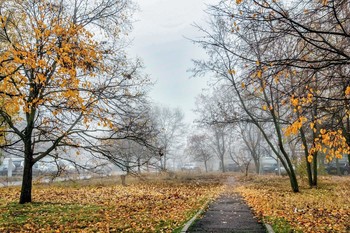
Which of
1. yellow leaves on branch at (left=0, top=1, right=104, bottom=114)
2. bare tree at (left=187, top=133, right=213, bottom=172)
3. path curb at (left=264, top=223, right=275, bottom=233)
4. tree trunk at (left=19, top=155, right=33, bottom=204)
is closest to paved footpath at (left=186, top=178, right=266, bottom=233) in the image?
path curb at (left=264, top=223, right=275, bottom=233)

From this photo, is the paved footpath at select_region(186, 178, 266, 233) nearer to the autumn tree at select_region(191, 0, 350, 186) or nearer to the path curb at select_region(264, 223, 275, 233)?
the path curb at select_region(264, 223, 275, 233)

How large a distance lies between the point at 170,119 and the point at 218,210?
53421mm

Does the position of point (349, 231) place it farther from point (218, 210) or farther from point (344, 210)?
point (218, 210)

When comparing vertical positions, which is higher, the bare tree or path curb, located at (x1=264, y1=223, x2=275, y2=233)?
the bare tree

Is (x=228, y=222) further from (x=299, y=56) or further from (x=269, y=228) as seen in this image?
(x=299, y=56)

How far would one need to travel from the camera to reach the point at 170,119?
210 ft

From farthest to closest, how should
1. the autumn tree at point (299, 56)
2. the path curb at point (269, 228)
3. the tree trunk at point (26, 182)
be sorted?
1. the tree trunk at point (26, 182)
2. the path curb at point (269, 228)
3. the autumn tree at point (299, 56)

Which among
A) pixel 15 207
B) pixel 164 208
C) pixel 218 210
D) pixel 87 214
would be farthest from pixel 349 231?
pixel 15 207

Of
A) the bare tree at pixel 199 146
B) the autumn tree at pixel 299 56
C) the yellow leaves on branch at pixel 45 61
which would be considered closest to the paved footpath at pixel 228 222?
the autumn tree at pixel 299 56

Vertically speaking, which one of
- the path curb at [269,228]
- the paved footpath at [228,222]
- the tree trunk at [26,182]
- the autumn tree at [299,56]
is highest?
the autumn tree at [299,56]

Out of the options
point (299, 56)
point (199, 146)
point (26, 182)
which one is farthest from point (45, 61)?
point (199, 146)

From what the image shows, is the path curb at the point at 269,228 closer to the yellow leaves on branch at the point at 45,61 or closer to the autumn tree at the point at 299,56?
the autumn tree at the point at 299,56

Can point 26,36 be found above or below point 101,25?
below

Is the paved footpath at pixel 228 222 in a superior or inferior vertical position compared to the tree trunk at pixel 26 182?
inferior
